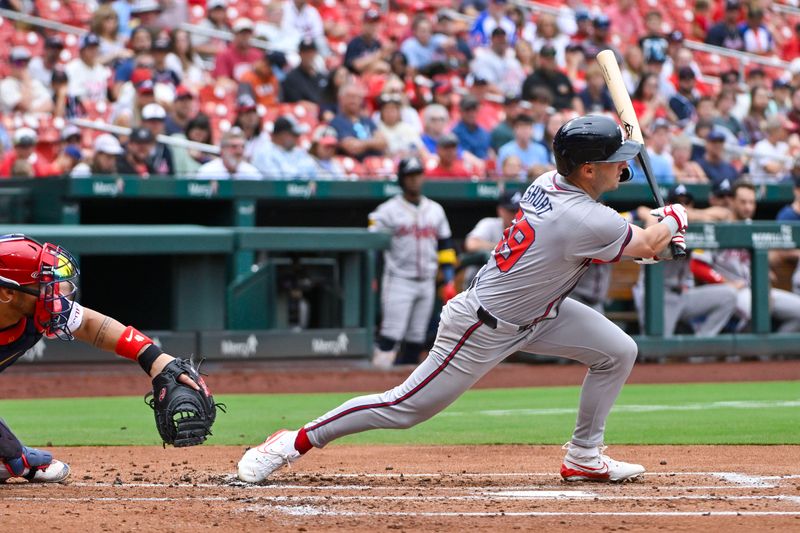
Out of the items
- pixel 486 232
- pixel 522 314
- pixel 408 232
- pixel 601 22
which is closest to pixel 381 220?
pixel 408 232

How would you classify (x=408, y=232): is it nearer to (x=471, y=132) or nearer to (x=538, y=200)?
(x=471, y=132)

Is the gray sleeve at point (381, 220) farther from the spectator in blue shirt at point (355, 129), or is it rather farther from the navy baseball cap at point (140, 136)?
the navy baseball cap at point (140, 136)

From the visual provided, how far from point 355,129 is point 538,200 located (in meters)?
9.06

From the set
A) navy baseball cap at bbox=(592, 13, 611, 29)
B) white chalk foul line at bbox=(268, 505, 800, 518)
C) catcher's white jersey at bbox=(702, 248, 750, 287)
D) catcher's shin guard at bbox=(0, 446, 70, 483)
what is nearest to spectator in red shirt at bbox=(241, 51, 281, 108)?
navy baseball cap at bbox=(592, 13, 611, 29)

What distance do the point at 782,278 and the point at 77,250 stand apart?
685 centimetres

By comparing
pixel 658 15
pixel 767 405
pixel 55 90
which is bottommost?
pixel 767 405

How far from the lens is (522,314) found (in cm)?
497

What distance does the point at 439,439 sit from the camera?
6.98 meters

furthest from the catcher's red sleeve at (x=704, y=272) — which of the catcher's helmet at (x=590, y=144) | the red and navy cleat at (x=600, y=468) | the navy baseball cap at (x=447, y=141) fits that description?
the catcher's helmet at (x=590, y=144)

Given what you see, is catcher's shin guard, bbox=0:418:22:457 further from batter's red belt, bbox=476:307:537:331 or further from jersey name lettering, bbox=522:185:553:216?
jersey name lettering, bbox=522:185:553:216

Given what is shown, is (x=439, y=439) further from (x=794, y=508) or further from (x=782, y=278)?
(x=782, y=278)

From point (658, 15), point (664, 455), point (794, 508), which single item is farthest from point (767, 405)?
point (658, 15)

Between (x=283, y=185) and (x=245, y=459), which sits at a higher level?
(x=283, y=185)

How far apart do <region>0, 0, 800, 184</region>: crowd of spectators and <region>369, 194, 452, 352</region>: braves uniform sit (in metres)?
1.29
